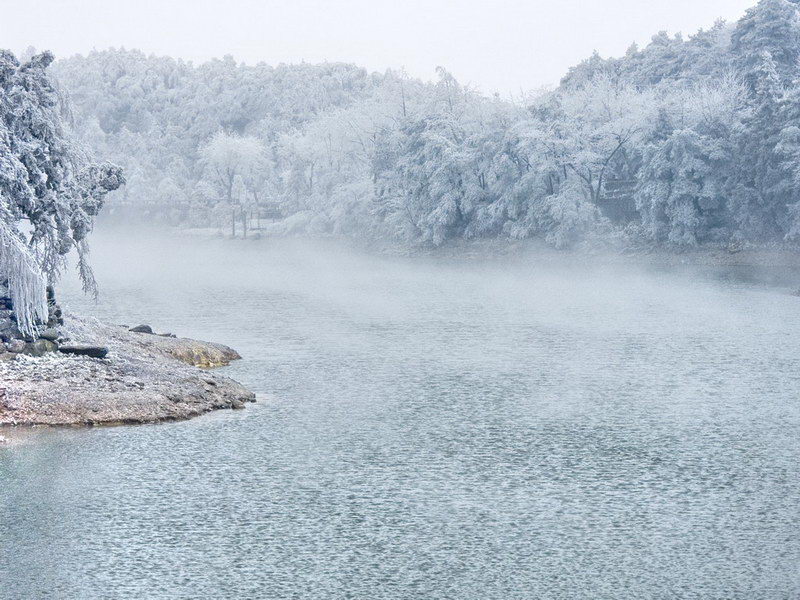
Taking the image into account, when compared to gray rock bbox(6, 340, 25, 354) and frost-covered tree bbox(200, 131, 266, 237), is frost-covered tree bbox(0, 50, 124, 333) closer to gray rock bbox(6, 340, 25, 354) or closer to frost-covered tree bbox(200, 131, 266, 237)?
gray rock bbox(6, 340, 25, 354)

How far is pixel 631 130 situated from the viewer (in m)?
95.9

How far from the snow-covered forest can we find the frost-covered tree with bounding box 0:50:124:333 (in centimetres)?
3131

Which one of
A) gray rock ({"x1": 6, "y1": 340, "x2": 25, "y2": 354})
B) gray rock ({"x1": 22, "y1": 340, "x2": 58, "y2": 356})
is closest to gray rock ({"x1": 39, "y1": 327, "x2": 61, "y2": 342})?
Result: gray rock ({"x1": 22, "y1": 340, "x2": 58, "y2": 356})

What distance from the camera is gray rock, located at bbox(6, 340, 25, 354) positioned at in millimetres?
30630

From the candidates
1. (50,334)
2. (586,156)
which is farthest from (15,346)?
(586,156)

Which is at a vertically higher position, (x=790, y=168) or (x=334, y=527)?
(x=790, y=168)

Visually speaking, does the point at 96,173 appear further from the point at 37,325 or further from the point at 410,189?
the point at 410,189

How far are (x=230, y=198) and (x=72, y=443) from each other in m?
129

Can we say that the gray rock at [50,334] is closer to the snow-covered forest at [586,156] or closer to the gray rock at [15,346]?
the gray rock at [15,346]

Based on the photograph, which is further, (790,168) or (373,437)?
(790,168)

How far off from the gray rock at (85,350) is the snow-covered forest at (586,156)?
37.2 metres

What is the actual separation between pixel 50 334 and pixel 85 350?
1.13 meters

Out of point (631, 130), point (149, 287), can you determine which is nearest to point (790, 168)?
point (631, 130)

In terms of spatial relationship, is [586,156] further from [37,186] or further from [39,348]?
[39,348]
